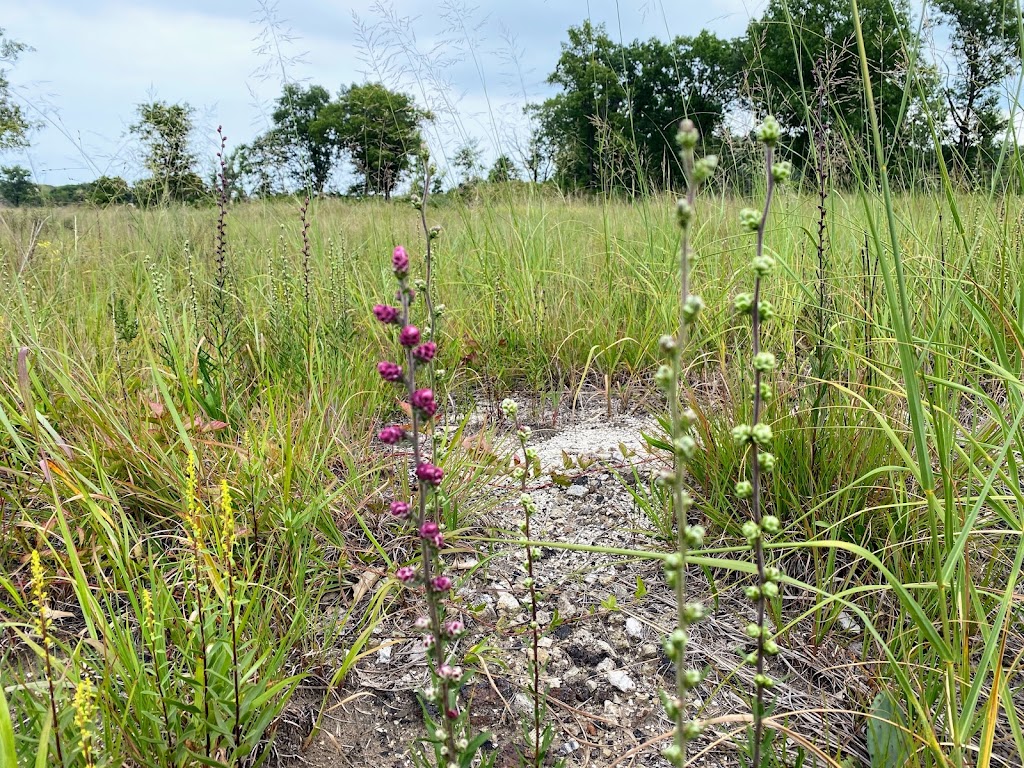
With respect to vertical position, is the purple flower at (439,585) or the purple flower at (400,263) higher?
the purple flower at (400,263)

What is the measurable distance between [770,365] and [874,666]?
1.12 m

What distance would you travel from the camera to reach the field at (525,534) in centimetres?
125

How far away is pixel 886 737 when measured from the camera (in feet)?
4.21

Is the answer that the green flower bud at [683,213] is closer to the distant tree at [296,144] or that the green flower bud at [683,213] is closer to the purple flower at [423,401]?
the purple flower at [423,401]

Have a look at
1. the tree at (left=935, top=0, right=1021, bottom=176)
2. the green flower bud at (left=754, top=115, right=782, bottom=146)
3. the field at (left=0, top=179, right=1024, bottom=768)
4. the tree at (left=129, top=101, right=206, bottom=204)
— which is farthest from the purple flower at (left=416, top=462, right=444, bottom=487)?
the tree at (left=129, top=101, right=206, bottom=204)

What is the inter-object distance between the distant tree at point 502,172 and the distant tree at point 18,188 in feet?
10.8

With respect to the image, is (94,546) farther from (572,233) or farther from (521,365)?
(572,233)

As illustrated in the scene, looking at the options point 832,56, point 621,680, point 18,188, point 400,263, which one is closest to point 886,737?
point 621,680

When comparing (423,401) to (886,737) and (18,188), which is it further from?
(18,188)

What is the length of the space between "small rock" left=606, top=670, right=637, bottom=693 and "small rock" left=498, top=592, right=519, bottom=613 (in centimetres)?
32

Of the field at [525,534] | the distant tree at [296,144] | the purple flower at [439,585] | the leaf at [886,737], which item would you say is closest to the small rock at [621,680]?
the field at [525,534]

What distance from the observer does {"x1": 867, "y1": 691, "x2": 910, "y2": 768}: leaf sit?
1223 millimetres

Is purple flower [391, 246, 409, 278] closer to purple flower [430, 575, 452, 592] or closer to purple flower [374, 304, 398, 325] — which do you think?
purple flower [374, 304, 398, 325]

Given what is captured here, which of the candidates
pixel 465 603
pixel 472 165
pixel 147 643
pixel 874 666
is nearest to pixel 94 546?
pixel 147 643
